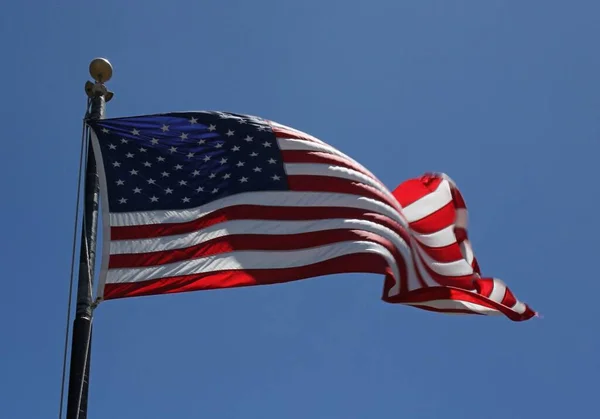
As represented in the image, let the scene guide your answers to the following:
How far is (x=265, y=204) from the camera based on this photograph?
43.5ft

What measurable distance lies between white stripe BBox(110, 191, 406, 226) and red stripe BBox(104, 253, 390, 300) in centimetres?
85

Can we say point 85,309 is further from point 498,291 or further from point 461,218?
point 461,218

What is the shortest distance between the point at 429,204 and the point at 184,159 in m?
4.97

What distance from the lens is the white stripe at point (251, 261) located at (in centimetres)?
1157

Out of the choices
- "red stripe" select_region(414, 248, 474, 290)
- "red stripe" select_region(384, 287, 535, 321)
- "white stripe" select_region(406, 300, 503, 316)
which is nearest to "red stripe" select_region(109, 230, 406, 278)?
"red stripe" select_region(384, 287, 535, 321)

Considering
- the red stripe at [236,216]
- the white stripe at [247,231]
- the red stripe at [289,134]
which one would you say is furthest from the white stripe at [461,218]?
the red stripe at [289,134]

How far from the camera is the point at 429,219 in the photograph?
16.1 metres

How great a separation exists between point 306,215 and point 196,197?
1.54 m

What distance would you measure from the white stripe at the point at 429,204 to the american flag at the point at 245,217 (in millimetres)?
1021

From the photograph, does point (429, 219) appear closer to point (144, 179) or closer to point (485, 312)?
point (485, 312)

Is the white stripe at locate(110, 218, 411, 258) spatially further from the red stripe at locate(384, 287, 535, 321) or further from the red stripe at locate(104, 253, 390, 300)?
the red stripe at locate(384, 287, 535, 321)

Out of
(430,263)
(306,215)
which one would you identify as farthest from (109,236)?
(430,263)

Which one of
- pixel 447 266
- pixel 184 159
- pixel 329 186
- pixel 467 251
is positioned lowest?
pixel 447 266

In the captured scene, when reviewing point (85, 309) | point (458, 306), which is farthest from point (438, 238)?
point (85, 309)
